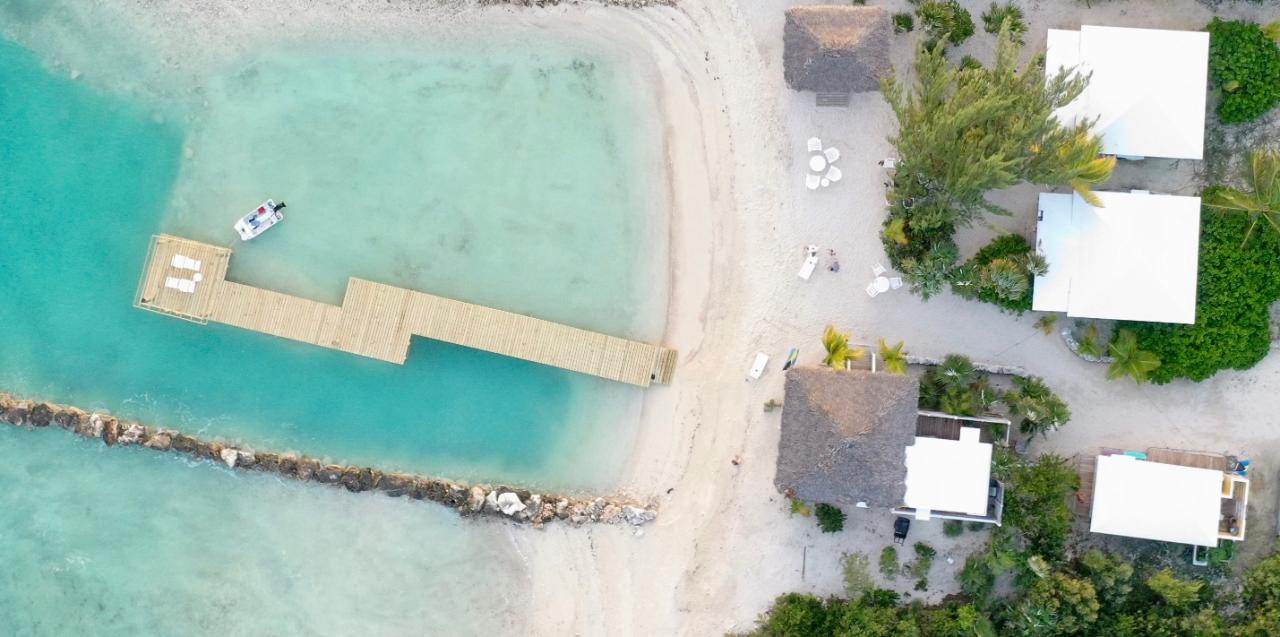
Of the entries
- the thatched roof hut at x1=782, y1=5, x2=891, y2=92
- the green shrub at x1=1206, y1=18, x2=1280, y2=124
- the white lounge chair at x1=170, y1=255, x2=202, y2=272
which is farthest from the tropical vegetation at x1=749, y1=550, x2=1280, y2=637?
the white lounge chair at x1=170, y1=255, x2=202, y2=272

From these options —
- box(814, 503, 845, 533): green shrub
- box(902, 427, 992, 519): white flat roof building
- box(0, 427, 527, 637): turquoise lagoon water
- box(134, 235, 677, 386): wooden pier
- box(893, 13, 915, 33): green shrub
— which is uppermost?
box(893, 13, 915, 33): green shrub

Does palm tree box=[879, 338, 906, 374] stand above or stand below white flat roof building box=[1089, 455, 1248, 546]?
above

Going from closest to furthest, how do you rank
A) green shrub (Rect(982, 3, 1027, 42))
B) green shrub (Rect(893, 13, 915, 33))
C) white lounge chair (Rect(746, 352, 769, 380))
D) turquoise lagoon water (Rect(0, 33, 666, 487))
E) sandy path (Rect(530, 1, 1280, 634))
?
green shrub (Rect(982, 3, 1027, 42)) → green shrub (Rect(893, 13, 915, 33)) → sandy path (Rect(530, 1, 1280, 634)) → white lounge chair (Rect(746, 352, 769, 380)) → turquoise lagoon water (Rect(0, 33, 666, 487))

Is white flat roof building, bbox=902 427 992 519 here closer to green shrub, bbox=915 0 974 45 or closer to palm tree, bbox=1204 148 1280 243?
palm tree, bbox=1204 148 1280 243


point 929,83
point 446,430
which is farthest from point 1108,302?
point 446,430

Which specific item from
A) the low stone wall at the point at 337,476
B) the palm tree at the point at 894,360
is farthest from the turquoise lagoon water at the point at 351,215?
the palm tree at the point at 894,360

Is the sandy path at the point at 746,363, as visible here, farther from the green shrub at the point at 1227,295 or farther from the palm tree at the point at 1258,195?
the palm tree at the point at 1258,195

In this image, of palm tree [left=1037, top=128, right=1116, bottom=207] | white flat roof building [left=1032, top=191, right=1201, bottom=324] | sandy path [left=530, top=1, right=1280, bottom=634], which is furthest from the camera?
sandy path [left=530, top=1, right=1280, bottom=634]

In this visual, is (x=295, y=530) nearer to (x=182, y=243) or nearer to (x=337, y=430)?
(x=337, y=430)
